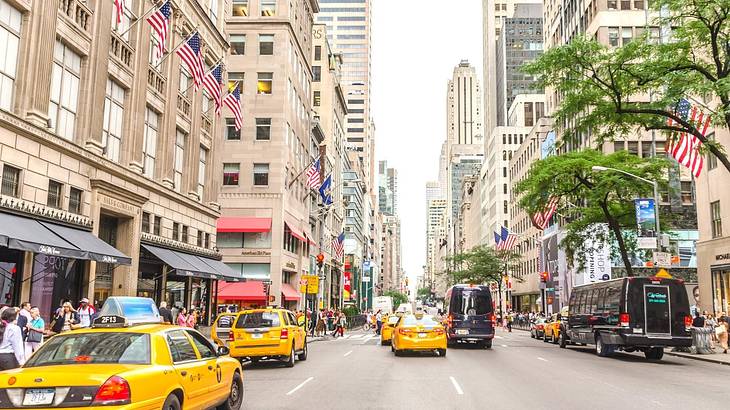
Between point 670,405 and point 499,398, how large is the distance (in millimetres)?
3102

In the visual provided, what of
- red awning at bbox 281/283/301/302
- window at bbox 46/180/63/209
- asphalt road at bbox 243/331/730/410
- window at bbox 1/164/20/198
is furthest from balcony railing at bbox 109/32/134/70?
red awning at bbox 281/283/301/302

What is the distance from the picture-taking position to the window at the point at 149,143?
2920cm

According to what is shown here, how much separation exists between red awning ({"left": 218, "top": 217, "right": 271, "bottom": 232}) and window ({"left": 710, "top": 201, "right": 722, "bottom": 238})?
29.9 metres

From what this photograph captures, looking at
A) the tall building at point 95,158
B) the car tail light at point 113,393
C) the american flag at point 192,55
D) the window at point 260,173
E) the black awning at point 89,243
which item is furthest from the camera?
the window at point 260,173

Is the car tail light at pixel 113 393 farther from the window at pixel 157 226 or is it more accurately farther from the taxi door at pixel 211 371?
the window at pixel 157 226

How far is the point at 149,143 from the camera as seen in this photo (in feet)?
97.7

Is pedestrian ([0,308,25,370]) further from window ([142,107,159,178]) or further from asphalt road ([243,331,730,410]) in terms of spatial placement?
window ([142,107,159,178])

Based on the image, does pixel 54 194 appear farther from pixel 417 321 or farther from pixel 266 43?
pixel 266 43

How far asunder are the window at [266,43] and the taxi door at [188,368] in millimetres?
44811

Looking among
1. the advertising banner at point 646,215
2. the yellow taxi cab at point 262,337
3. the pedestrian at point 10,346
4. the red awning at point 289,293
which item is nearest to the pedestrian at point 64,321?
the yellow taxi cab at point 262,337

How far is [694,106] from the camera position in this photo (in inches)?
1105

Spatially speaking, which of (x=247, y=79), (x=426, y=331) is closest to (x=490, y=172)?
(x=247, y=79)

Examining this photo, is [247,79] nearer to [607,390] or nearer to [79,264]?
[79,264]

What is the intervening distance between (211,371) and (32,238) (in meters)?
11.1
